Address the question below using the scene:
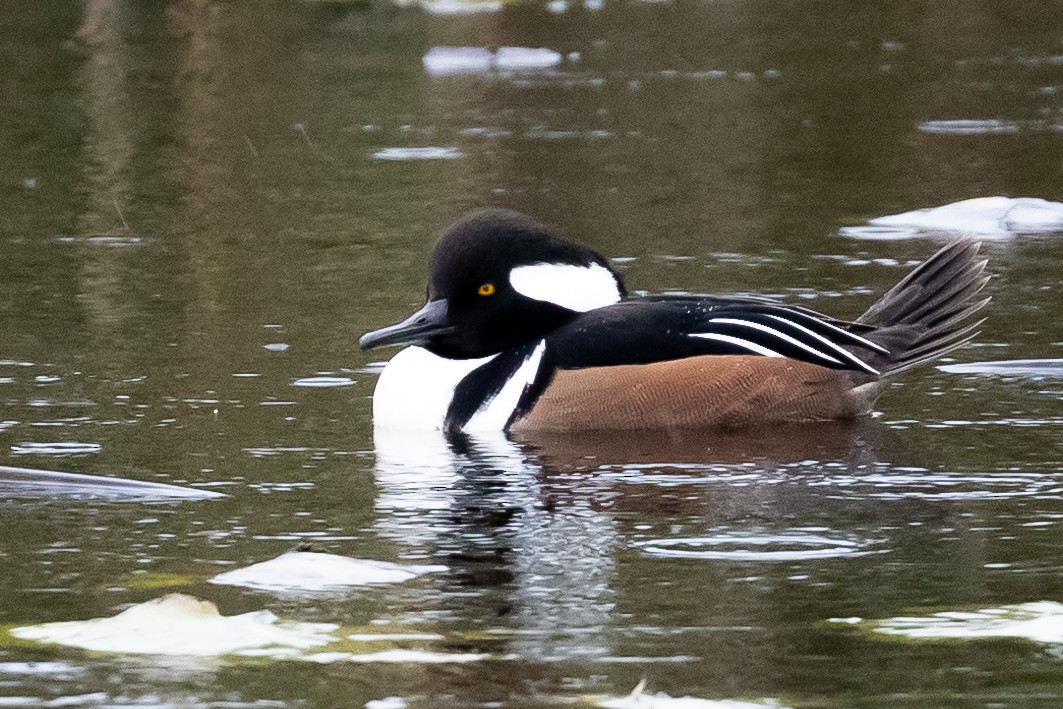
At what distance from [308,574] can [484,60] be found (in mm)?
13964

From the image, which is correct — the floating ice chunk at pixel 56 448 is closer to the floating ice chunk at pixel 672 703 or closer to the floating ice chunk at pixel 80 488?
the floating ice chunk at pixel 80 488

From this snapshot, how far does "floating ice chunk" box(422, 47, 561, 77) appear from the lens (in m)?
18.8

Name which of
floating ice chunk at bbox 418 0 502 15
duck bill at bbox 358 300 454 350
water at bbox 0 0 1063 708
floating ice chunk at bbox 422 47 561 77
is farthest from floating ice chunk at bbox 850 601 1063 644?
floating ice chunk at bbox 418 0 502 15

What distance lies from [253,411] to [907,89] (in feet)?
34.3

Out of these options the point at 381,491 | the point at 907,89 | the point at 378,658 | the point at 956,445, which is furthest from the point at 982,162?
the point at 378,658

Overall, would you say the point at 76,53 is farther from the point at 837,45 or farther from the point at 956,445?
the point at 956,445

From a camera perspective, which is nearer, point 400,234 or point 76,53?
point 400,234

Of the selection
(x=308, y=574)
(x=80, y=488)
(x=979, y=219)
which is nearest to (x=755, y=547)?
(x=308, y=574)

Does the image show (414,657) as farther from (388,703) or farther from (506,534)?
(506,534)

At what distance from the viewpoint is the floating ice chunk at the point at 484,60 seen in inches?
739

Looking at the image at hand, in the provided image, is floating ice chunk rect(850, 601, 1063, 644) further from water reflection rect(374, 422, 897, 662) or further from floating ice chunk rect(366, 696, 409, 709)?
floating ice chunk rect(366, 696, 409, 709)

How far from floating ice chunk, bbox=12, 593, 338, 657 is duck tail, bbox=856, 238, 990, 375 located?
3.52m

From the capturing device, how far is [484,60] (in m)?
18.9

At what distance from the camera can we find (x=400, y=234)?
1142 centimetres
